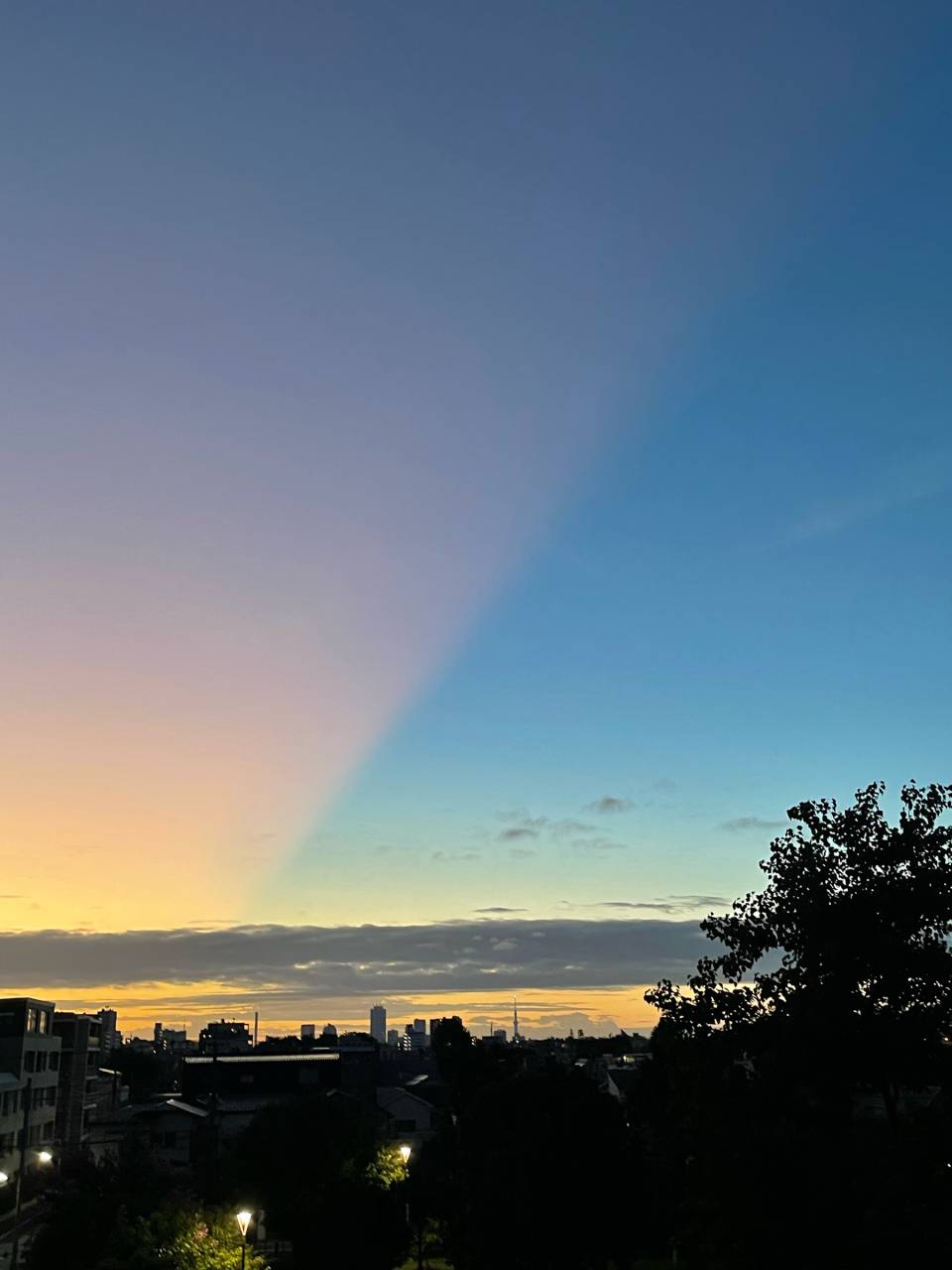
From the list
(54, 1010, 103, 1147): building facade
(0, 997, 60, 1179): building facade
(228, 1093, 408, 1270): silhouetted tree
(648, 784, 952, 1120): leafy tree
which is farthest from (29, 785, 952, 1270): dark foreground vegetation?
(54, 1010, 103, 1147): building facade

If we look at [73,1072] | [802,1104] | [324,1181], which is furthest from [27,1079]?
[802,1104]

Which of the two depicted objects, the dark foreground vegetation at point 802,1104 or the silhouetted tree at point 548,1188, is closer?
the dark foreground vegetation at point 802,1104

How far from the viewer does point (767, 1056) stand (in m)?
23.6

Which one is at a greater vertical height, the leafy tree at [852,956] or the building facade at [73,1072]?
the leafy tree at [852,956]

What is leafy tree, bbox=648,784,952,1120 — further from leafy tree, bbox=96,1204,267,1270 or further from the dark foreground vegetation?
leafy tree, bbox=96,1204,267,1270

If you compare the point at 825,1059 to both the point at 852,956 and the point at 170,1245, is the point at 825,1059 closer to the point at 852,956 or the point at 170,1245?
the point at 852,956

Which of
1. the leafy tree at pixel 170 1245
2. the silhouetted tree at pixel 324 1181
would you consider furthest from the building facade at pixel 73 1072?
the leafy tree at pixel 170 1245

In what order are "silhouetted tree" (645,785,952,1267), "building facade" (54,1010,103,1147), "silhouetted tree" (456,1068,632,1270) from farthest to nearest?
"building facade" (54,1010,103,1147) < "silhouetted tree" (456,1068,632,1270) < "silhouetted tree" (645,785,952,1267)

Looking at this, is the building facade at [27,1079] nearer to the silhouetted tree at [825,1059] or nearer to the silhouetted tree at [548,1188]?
the silhouetted tree at [548,1188]

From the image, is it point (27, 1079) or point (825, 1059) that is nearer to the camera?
point (825, 1059)

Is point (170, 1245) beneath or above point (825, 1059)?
beneath

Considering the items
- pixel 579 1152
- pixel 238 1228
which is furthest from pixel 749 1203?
pixel 238 1228

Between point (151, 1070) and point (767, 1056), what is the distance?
18666 cm

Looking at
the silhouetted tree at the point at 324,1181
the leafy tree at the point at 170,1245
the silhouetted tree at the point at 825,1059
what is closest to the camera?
the silhouetted tree at the point at 825,1059
